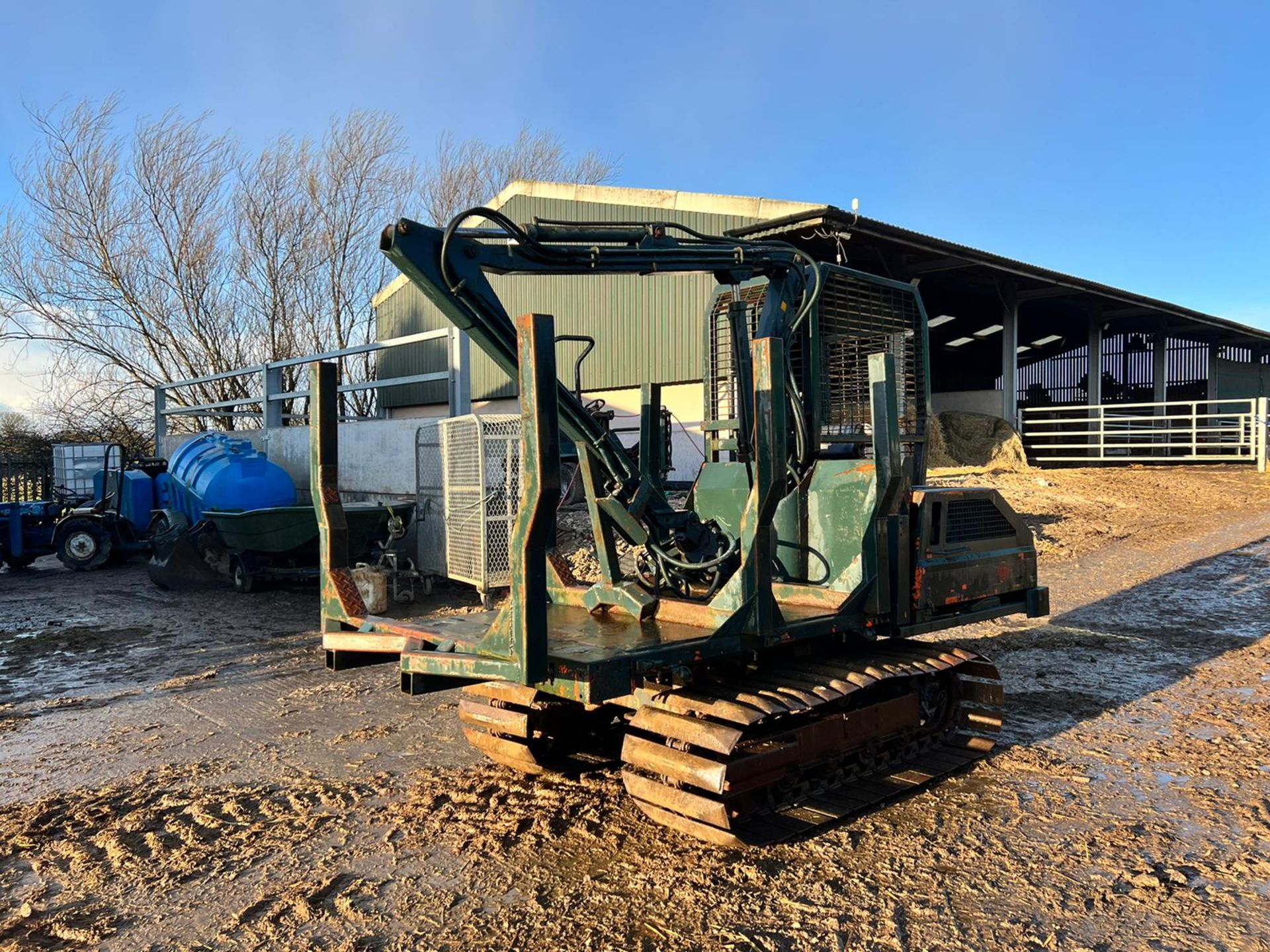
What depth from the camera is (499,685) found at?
5.18m

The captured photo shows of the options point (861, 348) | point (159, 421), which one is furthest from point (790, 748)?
point (159, 421)

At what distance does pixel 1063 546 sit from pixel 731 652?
10.2 m

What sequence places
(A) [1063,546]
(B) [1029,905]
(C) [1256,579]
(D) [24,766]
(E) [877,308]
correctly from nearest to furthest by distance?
(B) [1029,905] < (D) [24,766] < (E) [877,308] < (C) [1256,579] < (A) [1063,546]

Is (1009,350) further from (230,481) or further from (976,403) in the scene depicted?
(230,481)

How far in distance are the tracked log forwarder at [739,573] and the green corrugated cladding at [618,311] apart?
12.1m

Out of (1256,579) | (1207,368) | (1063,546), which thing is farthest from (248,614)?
(1207,368)

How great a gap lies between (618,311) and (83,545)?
1121cm

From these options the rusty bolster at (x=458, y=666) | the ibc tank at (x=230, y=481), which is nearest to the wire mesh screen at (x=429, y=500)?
the ibc tank at (x=230, y=481)

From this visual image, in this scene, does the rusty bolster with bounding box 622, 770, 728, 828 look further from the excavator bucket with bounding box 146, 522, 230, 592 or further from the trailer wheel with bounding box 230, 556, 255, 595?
the excavator bucket with bounding box 146, 522, 230, 592

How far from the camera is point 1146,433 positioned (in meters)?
19.5

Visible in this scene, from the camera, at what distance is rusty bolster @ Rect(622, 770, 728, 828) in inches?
159

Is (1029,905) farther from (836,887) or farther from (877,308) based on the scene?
(877,308)

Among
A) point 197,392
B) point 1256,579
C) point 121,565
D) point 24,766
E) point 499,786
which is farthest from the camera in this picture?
point 197,392

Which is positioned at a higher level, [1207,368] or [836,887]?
[1207,368]
